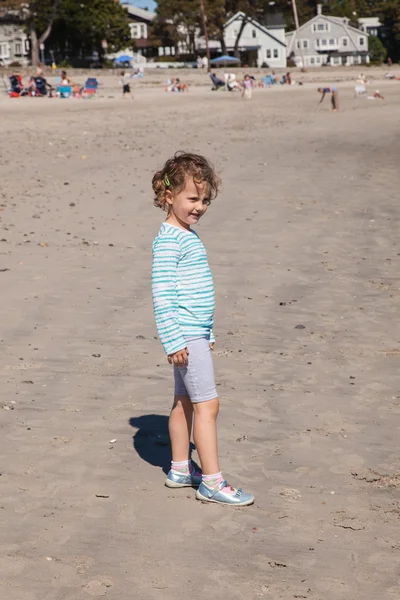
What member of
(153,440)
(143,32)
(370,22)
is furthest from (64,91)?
(370,22)

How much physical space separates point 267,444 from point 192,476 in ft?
2.23

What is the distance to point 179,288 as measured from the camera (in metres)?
4.62

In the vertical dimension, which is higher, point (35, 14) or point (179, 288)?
point (35, 14)

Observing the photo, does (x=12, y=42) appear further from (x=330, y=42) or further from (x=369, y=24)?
(x=369, y=24)

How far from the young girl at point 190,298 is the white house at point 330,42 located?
11457cm

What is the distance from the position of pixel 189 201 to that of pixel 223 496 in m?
1.42

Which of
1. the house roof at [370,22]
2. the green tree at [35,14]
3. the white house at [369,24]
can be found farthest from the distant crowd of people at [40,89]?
the house roof at [370,22]

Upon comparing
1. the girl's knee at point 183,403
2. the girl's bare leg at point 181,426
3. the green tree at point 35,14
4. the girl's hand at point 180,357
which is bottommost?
the girl's bare leg at point 181,426

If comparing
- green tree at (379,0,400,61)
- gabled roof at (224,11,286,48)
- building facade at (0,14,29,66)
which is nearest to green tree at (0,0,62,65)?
building facade at (0,14,29,66)

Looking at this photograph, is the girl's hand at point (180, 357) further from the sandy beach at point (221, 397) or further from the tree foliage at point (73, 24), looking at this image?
the tree foliage at point (73, 24)

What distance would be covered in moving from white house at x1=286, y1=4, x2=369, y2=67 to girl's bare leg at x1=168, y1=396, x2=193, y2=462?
115 m

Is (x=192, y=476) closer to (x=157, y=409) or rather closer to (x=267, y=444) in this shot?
(x=267, y=444)

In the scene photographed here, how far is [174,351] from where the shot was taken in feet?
14.9

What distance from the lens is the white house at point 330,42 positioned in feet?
385
